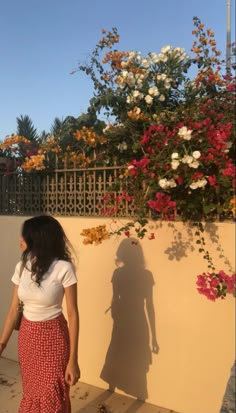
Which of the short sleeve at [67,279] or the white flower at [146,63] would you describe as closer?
the short sleeve at [67,279]

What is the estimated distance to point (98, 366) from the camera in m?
3.57

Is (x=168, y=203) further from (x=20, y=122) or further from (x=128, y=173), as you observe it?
(x=20, y=122)

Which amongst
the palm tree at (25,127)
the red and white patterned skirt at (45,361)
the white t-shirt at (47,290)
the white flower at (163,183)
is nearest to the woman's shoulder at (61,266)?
the white t-shirt at (47,290)

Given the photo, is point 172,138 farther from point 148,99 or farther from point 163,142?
point 148,99

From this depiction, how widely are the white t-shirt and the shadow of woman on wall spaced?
852mm

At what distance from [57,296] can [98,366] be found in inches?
54.5

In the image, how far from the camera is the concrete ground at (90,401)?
3.17 meters

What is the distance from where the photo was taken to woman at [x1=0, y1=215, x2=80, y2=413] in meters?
2.44

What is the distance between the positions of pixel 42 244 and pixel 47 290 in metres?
0.26

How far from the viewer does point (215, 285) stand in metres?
2.61

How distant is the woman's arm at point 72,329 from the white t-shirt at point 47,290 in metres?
0.05

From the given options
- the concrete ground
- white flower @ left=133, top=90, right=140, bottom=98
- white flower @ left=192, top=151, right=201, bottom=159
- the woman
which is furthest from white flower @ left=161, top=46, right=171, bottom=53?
the concrete ground

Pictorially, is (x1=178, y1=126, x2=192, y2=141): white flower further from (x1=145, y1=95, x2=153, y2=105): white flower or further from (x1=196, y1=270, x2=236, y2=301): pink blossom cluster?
(x1=196, y1=270, x2=236, y2=301): pink blossom cluster

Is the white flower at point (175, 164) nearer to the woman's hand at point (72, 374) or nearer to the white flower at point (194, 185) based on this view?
the white flower at point (194, 185)
